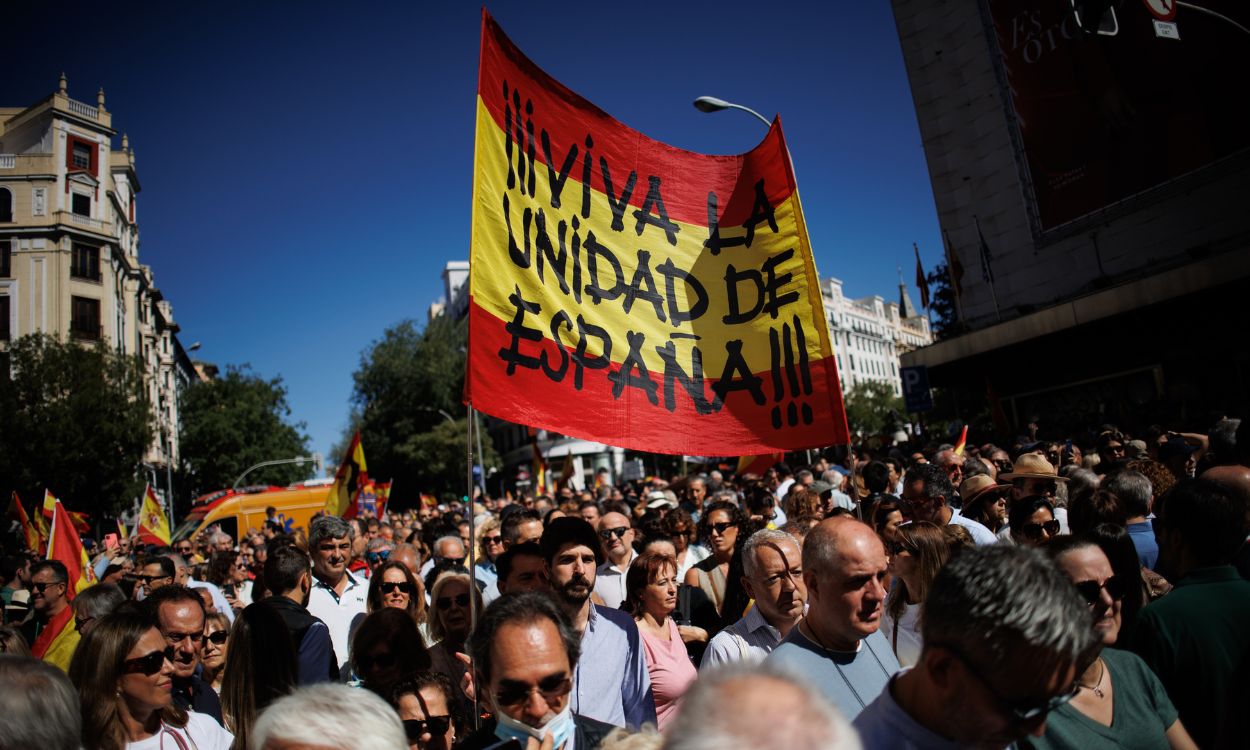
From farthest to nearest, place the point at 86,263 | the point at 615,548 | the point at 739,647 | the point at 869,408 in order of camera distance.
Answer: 1. the point at 869,408
2. the point at 86,263
3. the point at 615,548
4. the point at 739,647

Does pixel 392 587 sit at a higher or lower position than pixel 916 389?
lower

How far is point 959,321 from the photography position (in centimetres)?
2780

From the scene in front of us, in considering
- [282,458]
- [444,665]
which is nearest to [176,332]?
[282,458]

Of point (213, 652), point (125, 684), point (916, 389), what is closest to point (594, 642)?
point (125, 684)

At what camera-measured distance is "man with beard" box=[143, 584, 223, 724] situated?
3.61 meters

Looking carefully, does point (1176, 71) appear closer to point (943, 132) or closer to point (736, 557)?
point (943, 132)

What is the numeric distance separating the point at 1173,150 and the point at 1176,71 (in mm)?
1973

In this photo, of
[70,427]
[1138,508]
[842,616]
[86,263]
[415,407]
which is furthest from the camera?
[415,407]

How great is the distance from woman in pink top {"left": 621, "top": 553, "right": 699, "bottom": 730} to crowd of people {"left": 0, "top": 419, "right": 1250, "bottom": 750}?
0.05ft

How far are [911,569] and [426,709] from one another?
96.1 inches

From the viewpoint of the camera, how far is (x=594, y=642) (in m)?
3.56

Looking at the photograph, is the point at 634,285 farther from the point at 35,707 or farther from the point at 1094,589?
the point at 35,707

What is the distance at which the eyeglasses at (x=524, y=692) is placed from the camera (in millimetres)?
2350

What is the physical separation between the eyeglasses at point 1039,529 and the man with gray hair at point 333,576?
191 inches
